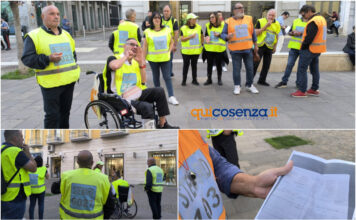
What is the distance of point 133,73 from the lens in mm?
3400

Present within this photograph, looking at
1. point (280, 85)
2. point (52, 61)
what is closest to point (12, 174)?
point (52, 61)

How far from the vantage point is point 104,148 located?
220cm

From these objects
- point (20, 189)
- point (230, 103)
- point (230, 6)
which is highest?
point (230, 6)

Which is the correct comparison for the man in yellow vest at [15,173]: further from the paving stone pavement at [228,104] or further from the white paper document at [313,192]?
the paving stone pavement at [228,104]

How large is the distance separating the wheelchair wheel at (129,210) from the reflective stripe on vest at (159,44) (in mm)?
3349

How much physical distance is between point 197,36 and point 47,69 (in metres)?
3.82

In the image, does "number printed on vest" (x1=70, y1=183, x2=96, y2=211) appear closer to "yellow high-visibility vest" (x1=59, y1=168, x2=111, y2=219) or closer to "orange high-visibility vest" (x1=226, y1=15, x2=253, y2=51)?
"yellow high-visibility vest" (x1=59, y1=168, x2=111, y2=219)

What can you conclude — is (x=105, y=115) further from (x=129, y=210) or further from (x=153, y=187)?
(x=153, y=187)

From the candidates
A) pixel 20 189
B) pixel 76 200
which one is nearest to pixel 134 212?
pixel 76 200

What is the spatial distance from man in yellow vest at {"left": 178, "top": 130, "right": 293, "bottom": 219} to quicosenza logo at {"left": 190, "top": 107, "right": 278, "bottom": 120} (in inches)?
116

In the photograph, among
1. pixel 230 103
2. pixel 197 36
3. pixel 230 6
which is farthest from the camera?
pixel 230 6

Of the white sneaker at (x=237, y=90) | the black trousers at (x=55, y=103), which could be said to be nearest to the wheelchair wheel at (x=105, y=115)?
the black trousers at (x=55, y=103)

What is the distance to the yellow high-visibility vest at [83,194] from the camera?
2262 millimetres

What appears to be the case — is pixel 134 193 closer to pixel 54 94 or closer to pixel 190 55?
pixel 54 94
